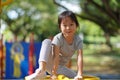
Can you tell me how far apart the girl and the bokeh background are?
164 inches

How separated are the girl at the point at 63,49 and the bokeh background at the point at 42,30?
4.18m

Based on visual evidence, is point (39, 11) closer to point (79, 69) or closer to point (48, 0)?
point (48, 0)

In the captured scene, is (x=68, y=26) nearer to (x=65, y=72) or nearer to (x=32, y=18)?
(x=65, y=72)

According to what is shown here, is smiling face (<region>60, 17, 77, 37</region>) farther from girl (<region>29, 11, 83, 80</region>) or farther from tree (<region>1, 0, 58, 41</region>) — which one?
tree (<region>1, 0, 58, 41</region>)

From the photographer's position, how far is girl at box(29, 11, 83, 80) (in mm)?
3448

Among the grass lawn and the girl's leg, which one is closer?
the girl's leg

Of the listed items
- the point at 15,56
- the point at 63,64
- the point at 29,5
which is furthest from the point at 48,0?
the point at 63,64

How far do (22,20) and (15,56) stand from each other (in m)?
→ 14.9

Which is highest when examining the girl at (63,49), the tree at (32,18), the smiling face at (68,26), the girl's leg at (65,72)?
the tree at (32,18)

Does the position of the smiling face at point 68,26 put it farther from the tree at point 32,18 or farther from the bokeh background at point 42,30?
the tree at point 32,18

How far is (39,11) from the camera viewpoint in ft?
86.6

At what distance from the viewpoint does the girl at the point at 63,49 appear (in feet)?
11.3

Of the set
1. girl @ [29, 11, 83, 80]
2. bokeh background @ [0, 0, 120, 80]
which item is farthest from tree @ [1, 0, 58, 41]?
girl @ [29, 11, 83, 80]

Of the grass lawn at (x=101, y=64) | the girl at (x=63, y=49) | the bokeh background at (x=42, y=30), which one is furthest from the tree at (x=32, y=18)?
the girl at (x=63, y=49)
